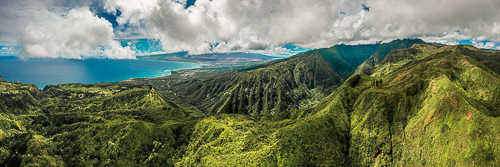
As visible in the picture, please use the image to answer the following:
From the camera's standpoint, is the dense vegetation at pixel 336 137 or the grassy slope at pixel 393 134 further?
the dense vegetation at pixel 336 137

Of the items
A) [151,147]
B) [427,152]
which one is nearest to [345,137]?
[427,152]

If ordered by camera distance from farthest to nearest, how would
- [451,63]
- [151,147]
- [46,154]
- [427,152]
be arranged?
[451,63], [151,147], [46,154], [427,152]

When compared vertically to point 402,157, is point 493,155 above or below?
above

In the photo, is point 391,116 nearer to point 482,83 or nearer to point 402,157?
point 402,157

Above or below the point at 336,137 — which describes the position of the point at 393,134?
above

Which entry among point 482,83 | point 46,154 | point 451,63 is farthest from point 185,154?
point 451,63

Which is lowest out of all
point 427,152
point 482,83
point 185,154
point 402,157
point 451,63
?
point 185,154

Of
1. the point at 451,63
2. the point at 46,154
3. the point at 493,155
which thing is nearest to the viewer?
the point at 493,155

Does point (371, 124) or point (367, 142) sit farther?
point (371, 124)

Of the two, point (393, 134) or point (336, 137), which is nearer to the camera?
point (393, 134)

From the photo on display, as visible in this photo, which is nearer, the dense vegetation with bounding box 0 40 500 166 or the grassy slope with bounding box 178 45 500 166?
the grassy slope with bounding box 178 45 500 166
